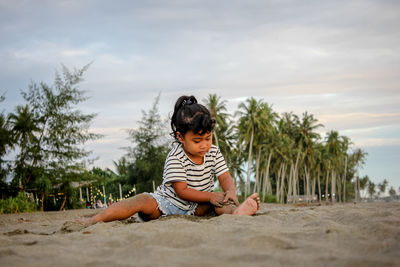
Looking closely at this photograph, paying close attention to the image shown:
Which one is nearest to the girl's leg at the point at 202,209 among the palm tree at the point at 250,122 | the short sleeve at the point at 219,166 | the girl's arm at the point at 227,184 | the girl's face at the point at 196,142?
the girl's arm at the point at 227,184

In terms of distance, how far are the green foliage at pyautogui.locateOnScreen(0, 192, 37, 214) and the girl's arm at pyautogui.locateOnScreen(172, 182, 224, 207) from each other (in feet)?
42.4

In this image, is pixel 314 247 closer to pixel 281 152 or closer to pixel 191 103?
pixel 191 103

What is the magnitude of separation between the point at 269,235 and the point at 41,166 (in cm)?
1773

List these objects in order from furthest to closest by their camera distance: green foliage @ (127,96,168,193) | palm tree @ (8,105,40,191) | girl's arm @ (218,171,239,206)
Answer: green foliage @ (127,96,168,193) → palm tree @ (8,105,40,191) → girl's arm @ (218,171,239,206)

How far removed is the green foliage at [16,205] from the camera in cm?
1527

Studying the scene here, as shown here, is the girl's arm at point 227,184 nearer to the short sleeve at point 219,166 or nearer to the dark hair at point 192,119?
the short sleeve at point 219,166

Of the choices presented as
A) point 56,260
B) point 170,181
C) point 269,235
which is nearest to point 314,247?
point 269,235

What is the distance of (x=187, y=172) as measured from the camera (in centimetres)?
443

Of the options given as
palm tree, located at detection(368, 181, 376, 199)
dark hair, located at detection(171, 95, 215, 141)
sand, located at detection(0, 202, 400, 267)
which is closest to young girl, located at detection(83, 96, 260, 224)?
dark hair, located at detection(171, 95, 215, 141)

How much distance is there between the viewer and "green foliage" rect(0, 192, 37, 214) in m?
15.3

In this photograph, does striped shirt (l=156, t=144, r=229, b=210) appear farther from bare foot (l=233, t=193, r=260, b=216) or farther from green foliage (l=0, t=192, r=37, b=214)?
green foliage (l=0, t=192, r=37, b=214)

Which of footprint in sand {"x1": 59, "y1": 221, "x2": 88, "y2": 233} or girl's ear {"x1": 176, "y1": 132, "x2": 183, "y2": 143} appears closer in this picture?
footprint in sand {"x1": 59, "y1": 221, "x2": 88, "y2": 233}

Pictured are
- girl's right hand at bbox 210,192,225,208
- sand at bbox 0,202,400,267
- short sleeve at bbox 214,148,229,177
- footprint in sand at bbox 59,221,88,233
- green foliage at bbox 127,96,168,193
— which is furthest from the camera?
green foliage at bbox 127,96,168,193

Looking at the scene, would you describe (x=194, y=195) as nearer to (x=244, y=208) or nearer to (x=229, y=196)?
(x=229, y=196)
